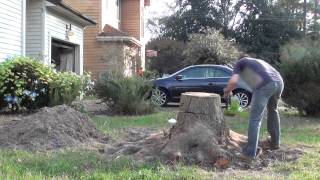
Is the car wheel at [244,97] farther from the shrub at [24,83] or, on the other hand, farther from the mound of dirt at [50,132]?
the mound of dirt at [50,132]

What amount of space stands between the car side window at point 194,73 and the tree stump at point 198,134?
35.9 feet

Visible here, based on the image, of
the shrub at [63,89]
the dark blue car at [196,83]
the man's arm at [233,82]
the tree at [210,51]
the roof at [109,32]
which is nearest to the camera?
the man's arm at [233,82]

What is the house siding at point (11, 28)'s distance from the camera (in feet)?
48.2

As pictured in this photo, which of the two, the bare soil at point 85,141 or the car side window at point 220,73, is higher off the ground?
the car side window at point 220,73

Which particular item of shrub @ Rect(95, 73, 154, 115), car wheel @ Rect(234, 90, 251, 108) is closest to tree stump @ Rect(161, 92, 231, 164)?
shrub @ Rect(95, 73, 154, 115)

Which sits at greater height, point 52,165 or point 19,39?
point 19,39

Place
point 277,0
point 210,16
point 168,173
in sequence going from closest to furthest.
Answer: point 168,173 < point 210,16 < point 277,0

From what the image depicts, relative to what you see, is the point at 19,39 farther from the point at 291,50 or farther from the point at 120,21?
the point at 120,21

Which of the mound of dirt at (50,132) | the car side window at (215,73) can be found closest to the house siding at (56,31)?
the car side window at (215,73)

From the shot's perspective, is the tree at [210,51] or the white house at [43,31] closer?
the white house at [43,31]

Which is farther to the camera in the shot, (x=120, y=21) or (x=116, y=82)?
(x=120, y=21)

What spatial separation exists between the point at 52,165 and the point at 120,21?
29.7 meters

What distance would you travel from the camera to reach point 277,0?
59500mm

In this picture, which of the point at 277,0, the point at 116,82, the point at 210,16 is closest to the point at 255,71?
the point at 116,82
